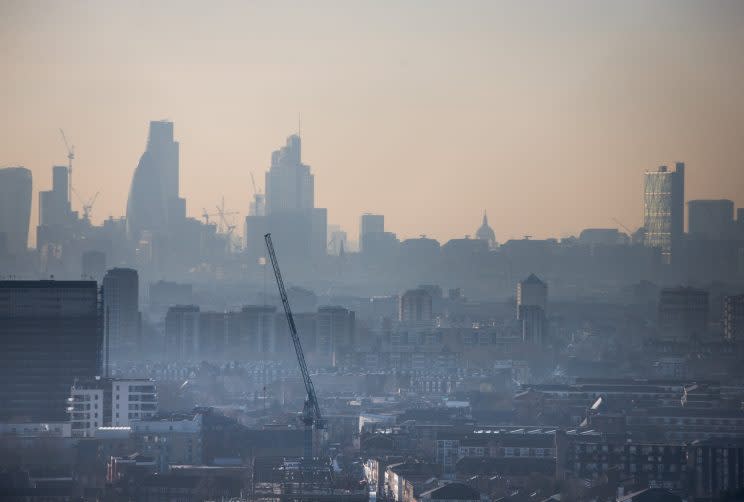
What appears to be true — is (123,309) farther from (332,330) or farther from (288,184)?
(288,184)

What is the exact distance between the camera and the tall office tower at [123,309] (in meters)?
68.4

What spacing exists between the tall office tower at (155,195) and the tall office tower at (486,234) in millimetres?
13288

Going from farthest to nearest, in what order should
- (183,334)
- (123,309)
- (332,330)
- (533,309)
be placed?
(533,309) < (183,334) < (332,330) < (123,309)

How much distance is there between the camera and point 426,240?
9994 cm

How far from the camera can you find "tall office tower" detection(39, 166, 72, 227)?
88.3 m

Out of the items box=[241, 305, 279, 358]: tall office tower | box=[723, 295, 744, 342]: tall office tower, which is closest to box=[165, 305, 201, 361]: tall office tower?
box=[241, 305, 279, 358]: tall office tower

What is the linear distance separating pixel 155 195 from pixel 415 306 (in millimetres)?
23112

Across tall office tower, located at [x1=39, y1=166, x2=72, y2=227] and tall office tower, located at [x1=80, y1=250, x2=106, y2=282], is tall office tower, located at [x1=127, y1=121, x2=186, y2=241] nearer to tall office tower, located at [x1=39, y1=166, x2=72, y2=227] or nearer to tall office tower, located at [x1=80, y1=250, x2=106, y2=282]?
tall office tower, located at [x1=39, y1=166, x2=72, y2=227]

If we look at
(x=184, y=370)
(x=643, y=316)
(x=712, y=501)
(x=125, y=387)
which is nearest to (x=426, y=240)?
(x=643, y=316)

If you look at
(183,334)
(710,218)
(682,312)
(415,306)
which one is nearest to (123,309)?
(183,334)

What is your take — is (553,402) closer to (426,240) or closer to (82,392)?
(82,392)

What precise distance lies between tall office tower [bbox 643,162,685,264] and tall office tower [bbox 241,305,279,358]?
16338 millimetres

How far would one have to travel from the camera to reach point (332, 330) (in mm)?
72812

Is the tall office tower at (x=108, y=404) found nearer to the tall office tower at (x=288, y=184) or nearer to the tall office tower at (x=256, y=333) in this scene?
the tall office tower at (x=256, y=333)
